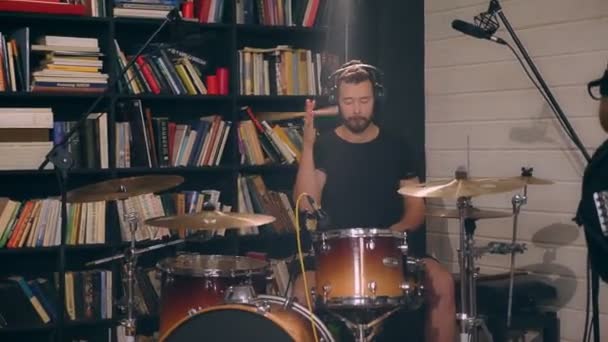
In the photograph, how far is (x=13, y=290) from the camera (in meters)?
4.12

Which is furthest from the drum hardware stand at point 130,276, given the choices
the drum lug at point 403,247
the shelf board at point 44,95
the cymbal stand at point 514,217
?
the cymbal stand at point 514,217

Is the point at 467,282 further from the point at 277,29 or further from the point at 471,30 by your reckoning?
the point at 277,29

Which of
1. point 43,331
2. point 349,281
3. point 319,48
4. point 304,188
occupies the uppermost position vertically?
point 319,48

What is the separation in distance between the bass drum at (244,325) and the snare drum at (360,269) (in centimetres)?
27

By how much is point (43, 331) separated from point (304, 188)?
4.02ft

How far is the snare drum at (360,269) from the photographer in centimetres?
365

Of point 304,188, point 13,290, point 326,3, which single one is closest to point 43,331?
point 13,290

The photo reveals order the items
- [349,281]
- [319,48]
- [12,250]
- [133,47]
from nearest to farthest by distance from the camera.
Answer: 1. [349,281]
2. [12,250]
3. [133,47]
4. [319,48]

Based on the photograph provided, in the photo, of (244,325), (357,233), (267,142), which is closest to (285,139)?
(267,142)

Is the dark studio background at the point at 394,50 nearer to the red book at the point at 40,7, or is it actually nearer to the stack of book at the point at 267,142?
the stack of book at the point at 267,142

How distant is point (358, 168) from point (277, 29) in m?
0.82

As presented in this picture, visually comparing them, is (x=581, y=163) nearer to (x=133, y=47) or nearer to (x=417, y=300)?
(x=417, y=300)

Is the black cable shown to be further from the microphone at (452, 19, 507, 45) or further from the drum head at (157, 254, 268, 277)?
the drum head at (157, 254, 268, 277)

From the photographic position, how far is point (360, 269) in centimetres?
367
